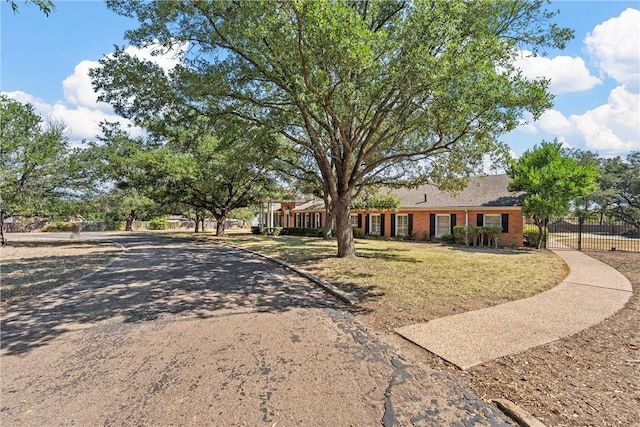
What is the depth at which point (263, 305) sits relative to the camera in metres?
6.18

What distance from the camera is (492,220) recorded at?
60.8ft

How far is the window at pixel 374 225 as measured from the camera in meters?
24.0

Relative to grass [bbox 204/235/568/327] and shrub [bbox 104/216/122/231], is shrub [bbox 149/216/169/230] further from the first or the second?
grass [bbox 204/235/568/327]

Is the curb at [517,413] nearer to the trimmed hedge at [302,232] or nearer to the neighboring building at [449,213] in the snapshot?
the neighboring building at [449,213]

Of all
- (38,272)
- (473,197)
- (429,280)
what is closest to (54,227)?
(38,272)

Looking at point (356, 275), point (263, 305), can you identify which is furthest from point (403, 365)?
point (356, 275)

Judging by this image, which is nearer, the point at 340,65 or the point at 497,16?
the point at 340,65

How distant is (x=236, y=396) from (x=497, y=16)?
9918 mm

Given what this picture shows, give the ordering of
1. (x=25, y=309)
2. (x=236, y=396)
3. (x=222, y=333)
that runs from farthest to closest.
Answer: (x=25, y=309), (x=222, y=333), (x=236, y=396)

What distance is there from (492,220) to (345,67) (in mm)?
15368

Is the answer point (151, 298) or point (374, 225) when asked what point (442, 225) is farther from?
point (151, 298)

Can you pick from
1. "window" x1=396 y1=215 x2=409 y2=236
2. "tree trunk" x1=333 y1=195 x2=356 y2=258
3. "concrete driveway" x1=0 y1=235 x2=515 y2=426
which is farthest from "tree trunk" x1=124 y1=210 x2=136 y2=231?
"concrete driveway" x1=0 y1=235 x2=515 y2=426

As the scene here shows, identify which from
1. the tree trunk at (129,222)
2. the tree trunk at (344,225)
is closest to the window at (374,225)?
the tree trunk at (344,225)

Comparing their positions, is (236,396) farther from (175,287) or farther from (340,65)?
(340,65)
